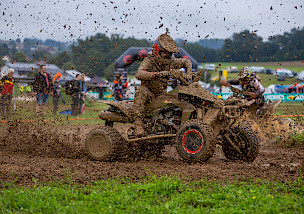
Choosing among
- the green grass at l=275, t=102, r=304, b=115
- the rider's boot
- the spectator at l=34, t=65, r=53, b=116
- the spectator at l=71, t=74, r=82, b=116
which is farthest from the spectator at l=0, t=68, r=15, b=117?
the green grass at l=275, t=102, r=304, b=115

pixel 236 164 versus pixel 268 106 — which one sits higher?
pixel 268 106

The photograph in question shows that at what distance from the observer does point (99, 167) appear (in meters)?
6.72

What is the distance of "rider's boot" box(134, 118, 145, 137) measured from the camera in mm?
7441

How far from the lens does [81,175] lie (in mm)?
5961

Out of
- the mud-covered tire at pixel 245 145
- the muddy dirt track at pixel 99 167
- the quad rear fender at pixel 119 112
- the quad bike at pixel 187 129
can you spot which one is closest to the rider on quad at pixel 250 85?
the muddy dirt track at pixel 99 167

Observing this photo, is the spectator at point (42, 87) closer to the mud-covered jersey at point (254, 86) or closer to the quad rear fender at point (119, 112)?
the quad rear fender at point (119, 112)

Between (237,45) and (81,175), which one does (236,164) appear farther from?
(237,45)

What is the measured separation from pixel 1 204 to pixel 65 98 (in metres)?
21.6

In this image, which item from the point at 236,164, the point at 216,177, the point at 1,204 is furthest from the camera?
the point at 236,164

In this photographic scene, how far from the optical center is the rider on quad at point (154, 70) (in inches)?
294

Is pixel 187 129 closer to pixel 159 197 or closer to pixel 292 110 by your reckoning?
pixel 159 197

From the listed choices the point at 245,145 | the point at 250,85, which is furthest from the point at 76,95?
the point at 245,145

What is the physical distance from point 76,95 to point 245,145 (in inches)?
478

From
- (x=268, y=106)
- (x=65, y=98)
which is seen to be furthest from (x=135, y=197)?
(x=65, y=98)
